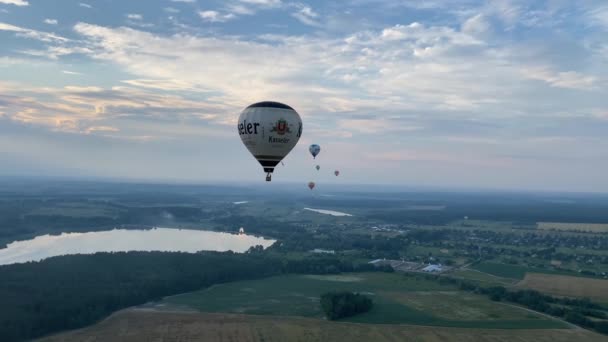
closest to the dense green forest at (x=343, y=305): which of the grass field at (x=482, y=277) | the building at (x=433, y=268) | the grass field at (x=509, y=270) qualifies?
the grass field at (x=482, y=277)

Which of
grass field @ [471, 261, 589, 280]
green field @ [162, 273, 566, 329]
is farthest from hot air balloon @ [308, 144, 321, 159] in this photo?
grass field @ [471, 261, 589, 280]

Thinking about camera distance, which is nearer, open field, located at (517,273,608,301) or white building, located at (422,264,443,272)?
open field, located at (517,273,608,301)

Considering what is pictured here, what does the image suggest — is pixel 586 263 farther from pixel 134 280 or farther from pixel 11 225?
pixel 11 225

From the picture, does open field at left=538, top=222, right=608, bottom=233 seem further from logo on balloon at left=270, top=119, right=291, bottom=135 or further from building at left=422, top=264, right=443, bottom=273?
logo on balloon at left=270, top=119, right=291, bottom=135

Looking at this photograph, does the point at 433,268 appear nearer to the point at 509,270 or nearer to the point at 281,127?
the point at 509,270

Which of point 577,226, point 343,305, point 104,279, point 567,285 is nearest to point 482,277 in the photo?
point 567,285
